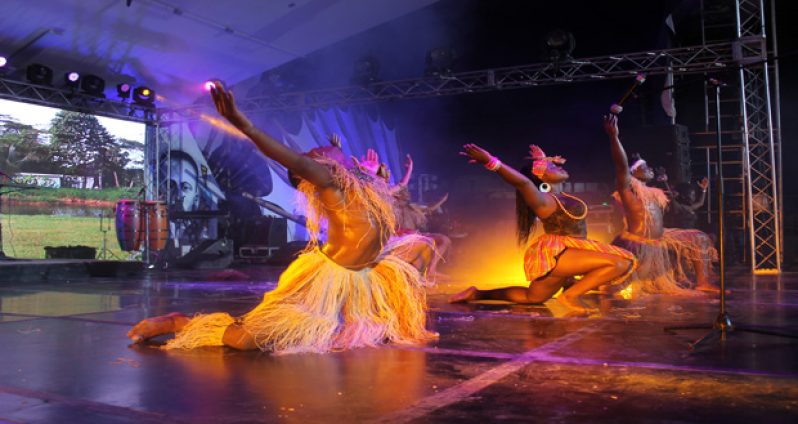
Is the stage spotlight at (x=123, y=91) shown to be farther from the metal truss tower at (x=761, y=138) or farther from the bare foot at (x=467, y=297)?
the metal truss tower at (x=761, y=138)

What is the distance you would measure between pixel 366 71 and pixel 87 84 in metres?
4.93

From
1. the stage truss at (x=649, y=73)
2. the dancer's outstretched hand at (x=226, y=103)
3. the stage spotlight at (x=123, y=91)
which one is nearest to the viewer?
the dancer's outstretched hand at (x=226, y=103)

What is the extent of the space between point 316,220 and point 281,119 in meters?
10.9

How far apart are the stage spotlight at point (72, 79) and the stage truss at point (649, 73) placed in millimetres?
164

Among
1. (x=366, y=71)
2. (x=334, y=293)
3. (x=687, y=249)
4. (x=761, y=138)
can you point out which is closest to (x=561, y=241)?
(x=334, y=293)

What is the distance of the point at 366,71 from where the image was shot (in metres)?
12.1

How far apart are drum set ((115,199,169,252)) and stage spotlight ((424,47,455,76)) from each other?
5.61 metres

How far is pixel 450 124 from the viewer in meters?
15.6

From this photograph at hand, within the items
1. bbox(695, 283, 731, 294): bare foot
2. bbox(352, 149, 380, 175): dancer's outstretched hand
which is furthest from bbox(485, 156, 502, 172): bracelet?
bbox(695, 283, 731, 294): bare foot

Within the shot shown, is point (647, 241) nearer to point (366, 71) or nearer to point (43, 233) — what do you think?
point (366, 71)

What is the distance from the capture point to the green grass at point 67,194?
11414 millimetres

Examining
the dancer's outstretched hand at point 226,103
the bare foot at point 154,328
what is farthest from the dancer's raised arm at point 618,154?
the bare foot at point 154,328

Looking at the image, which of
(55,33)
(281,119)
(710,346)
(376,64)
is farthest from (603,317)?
(281,119)

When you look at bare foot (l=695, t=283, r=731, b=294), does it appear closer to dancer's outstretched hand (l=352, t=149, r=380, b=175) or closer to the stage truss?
the stage truss
